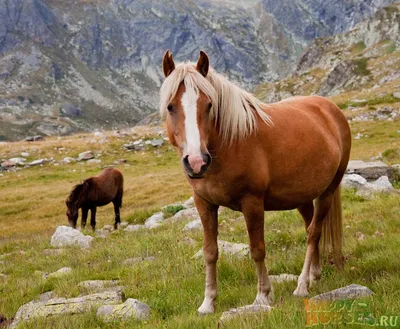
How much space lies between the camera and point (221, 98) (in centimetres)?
558

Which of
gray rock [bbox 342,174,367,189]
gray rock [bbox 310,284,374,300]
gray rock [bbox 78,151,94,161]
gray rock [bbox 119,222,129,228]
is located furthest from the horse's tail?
gray rock [bbox 78,151,94,161]

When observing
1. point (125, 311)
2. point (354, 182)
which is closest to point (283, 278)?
point (125, 311)

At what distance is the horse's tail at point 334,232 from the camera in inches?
276

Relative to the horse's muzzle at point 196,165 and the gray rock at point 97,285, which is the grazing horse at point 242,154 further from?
the gray rock at point 97,285

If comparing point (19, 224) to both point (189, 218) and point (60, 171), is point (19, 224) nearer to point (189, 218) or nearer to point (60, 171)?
point (189, 218)

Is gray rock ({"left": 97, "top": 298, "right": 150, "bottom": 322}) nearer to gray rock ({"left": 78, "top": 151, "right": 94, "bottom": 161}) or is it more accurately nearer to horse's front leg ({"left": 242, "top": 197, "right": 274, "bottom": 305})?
horse's front leg ({"left": 242, "top": 197, "right": 274, "bottom": 305})

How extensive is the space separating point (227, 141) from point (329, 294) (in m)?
2.29

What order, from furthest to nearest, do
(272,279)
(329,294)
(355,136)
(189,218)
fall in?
1. (355,136)
2. (189,218)
3. (272,279)
4. (329,294)

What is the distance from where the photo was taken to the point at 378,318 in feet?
12.3

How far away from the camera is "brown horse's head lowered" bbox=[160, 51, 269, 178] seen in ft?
15.4

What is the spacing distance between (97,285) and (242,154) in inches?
149

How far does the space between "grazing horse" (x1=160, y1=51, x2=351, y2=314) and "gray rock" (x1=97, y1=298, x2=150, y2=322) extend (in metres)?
0.77

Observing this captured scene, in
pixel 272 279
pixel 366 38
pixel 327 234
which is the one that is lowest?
pixel 272 279

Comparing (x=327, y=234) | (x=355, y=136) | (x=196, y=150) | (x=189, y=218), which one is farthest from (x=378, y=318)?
(x=355, y=136)
